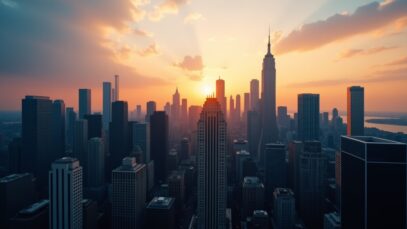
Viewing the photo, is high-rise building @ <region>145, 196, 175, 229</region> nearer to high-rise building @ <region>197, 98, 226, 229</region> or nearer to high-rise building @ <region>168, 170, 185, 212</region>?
high-rise building @ <region>197, 98, 226, 229</region>

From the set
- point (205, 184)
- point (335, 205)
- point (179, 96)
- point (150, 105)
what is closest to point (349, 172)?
point (205, 184)

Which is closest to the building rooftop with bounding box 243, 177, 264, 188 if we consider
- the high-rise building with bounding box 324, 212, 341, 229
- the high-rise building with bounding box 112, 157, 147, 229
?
the high-rise building with bounding box 324, 212, 341, 229

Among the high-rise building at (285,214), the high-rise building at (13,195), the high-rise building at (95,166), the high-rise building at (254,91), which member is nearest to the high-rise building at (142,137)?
the high-rise building at (95,166)

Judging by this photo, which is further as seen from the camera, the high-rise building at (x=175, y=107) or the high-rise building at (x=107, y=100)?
the high-rise building at (x=175, y=107)

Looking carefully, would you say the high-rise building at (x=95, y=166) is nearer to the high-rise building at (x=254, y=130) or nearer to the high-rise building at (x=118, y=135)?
the high-rise building at (x=118, y=135)

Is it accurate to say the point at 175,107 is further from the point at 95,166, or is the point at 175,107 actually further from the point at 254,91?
the point at 95,166

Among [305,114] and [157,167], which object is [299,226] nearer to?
[157,167]
